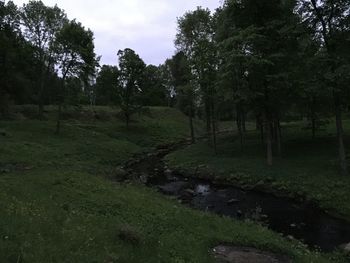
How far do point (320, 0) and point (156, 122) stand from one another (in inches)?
1941

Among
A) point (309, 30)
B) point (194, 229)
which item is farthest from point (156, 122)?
point (194, 229)

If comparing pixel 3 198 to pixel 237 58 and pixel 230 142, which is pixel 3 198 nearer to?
pixel 237 58

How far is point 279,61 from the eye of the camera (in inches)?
1473

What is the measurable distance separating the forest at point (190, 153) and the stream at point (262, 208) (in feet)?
0.40

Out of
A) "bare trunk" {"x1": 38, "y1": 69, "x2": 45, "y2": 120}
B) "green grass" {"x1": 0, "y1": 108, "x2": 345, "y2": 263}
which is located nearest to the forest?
"green grass" {"x1": 0, "y1": 108, "x2": 345, "y2": 263}

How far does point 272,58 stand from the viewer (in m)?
36.7

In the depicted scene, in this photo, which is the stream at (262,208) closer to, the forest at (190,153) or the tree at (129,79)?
the forest at (190,153)

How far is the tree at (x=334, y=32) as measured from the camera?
30.8m

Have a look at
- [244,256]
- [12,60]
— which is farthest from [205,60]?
[244,256]

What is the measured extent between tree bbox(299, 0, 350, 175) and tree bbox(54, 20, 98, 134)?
2998 cm

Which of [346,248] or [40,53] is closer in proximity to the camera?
[346,248]

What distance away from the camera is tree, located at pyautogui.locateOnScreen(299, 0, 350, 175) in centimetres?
3083

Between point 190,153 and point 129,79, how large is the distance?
26336 millimetres

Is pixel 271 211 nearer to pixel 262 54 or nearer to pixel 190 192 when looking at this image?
pixel 190 192
